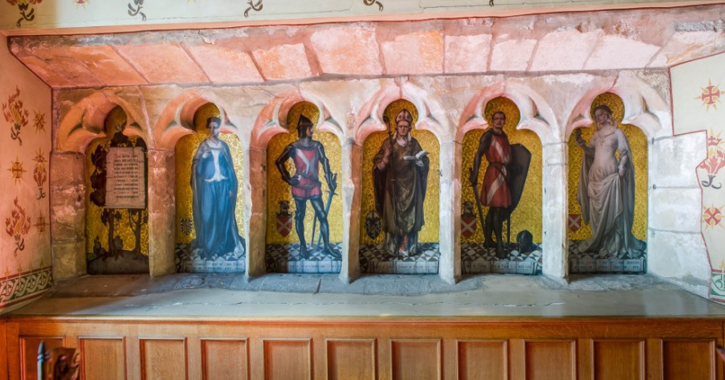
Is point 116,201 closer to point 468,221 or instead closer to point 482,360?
point 468,221

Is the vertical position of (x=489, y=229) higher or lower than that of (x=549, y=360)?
higher

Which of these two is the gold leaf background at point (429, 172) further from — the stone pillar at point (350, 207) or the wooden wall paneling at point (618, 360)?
the wooden wall paneling at point (618, 360)

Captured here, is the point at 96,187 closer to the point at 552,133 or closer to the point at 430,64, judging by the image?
the point at 430,64

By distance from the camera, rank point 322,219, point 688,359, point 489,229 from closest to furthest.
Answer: point 688,359, point 489,229, point 322,219

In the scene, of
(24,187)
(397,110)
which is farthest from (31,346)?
(397,110)

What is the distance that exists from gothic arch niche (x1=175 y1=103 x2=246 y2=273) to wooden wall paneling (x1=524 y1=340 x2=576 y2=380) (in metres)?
2.60

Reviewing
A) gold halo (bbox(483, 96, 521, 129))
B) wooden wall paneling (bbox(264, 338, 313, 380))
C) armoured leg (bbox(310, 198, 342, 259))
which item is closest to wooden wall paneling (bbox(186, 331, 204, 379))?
wooden wall paneling (bbox(264, 338, 313, 380))

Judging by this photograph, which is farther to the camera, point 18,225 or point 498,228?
point 498,228

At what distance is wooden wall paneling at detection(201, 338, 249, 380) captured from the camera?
2904mm

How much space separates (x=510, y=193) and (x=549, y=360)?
1.45 meters

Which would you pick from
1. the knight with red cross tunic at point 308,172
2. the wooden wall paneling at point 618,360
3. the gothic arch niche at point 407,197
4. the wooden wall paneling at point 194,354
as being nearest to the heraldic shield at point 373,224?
the gothic arch niche at point 407,197

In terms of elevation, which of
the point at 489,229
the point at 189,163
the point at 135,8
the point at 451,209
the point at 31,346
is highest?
Result: the point at 135,8

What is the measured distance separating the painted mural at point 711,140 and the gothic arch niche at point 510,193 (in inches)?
45.9

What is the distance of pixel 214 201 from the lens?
372 centimetres
